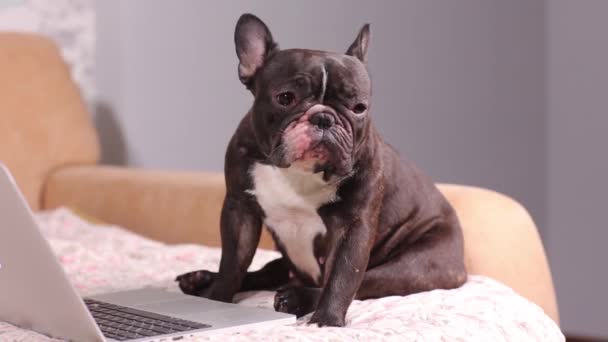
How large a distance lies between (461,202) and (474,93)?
1.46 m

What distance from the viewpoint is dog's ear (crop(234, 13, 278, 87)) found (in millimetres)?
1394

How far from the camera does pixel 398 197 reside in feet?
5.07

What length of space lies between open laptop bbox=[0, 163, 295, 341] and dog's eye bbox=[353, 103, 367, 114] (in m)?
0.30

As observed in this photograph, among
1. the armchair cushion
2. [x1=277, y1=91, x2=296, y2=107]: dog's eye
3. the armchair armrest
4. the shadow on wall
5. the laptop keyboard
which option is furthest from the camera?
the shadow on wall

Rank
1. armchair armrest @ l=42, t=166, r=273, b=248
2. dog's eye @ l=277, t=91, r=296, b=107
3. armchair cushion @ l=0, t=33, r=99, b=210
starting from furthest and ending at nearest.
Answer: armchair cushion @ l=0, t=33, r=99, b=210
armchair armrest @ l=42, t=166, r=273, b=248
dog's eye @ l=277, t=91, r=296, b=107

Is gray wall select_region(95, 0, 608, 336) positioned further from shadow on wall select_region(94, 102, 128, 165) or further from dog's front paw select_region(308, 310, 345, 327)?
dog's front paw select_region(308, 310, 345, 327)

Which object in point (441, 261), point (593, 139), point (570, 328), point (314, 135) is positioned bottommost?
point (570, 328)

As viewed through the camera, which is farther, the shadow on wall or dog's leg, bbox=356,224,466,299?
the shadow on wall

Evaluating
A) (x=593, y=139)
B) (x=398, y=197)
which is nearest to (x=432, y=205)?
(x=398, y=197)

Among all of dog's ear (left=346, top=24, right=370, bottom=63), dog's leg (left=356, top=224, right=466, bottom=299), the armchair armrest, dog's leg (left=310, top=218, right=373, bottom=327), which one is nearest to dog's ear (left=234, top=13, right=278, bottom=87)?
dog's ear (left=346, top=24, right=370, bottom=63)

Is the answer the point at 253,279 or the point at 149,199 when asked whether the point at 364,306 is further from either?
the point at 149,199

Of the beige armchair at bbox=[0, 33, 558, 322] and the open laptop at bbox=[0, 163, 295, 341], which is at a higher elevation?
the open laptop at bbox=[0, 163, 295, 341]

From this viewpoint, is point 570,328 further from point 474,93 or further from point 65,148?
point 65,148

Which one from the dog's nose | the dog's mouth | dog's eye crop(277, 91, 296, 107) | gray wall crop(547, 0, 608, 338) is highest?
dog's eye crop(277, 91, 296, 107)
